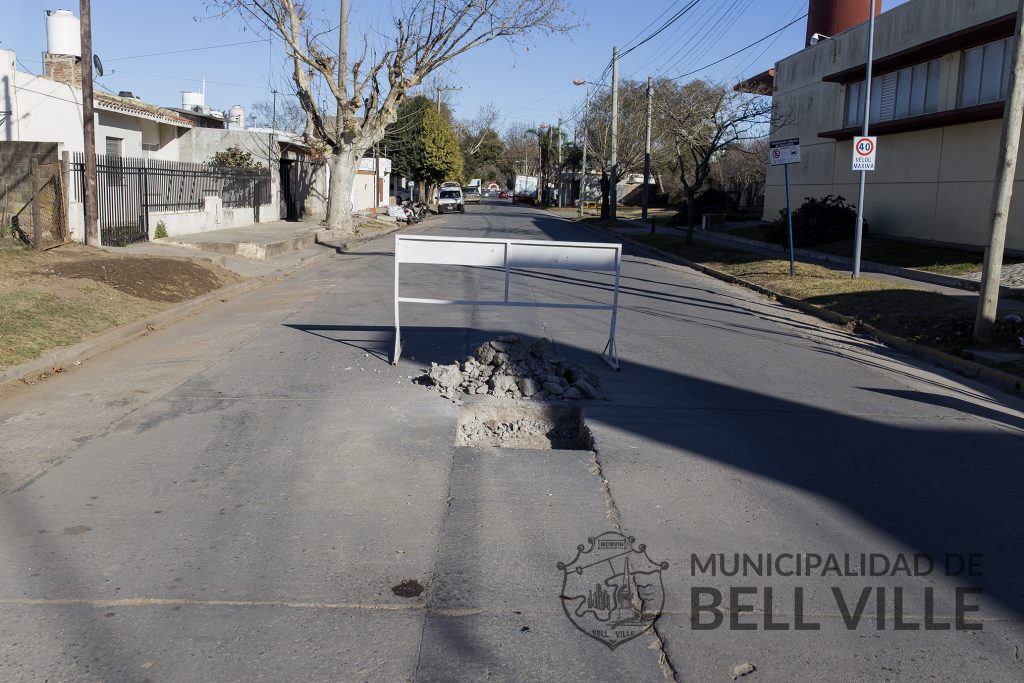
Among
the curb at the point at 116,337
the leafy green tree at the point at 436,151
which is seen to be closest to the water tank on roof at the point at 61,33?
the curb at the point at 116,337

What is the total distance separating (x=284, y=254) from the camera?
2478 centimetres

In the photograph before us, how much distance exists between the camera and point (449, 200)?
211 ft

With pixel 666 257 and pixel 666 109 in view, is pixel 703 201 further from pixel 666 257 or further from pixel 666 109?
pixel 666 257

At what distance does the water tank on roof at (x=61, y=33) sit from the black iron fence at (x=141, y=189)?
5299mm

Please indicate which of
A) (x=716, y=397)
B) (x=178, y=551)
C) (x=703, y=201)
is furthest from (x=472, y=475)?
(x=703, y=201)

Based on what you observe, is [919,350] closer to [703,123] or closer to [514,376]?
[514,376]

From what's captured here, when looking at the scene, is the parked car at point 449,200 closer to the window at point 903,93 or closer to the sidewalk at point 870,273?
the sidewalk at point 870,273

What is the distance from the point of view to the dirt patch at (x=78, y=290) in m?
10.7

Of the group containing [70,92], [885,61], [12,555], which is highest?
[885,61]

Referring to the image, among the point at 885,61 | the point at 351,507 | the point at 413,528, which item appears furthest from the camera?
the point at 885,61

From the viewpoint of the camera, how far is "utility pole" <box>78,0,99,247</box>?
19.1 meters

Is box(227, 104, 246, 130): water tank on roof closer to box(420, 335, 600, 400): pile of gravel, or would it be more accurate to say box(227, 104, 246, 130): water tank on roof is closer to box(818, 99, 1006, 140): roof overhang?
box(818, 99, 1006, 140): roof overhang

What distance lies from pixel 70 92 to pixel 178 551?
81.6ft

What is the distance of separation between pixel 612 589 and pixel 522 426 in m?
3.43
